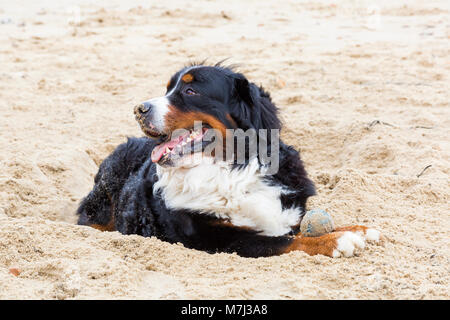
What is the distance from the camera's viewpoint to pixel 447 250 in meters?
3.07

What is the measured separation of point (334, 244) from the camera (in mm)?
2898

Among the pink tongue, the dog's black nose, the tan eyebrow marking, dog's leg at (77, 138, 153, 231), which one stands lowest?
dog's leg at (77, 138, 153, 231)

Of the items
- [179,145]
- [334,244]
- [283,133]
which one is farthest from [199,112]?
[283,133]

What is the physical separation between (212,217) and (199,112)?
64 centimetres

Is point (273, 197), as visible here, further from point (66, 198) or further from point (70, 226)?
point (66, 198)

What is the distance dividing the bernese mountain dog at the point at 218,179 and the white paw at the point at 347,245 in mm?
58

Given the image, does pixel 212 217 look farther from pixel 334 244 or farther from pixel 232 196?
pixel 334 244

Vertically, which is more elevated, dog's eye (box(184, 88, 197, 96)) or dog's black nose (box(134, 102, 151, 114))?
dog's eye (box(184, 88, 197, 96))

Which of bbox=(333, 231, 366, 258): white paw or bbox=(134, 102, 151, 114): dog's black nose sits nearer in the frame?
bbox=(333, 231, 366, 258): white paw

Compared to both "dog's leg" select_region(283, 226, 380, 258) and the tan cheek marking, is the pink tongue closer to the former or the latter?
the tan cheek marking

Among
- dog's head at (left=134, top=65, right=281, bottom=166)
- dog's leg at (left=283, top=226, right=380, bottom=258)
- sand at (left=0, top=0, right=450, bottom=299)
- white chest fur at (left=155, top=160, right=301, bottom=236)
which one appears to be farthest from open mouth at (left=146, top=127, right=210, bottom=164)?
dog's leg at (left=283, top=226, right=380, bottom=258)

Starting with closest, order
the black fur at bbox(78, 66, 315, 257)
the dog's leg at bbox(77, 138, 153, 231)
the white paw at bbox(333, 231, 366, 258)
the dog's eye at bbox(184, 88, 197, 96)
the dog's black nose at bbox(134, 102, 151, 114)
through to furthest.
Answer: the white paw at bbox(333, 231, 366, 258) → the black fur at bbox(78, 66, 315, 257) → the dog's black nose at bbox(134, 102, 151, 114) → the dog's eye at bbox(184, 88, 197, 96) → the dog's leg at bbox(77, 138, 153, 231)

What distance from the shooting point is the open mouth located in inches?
128
